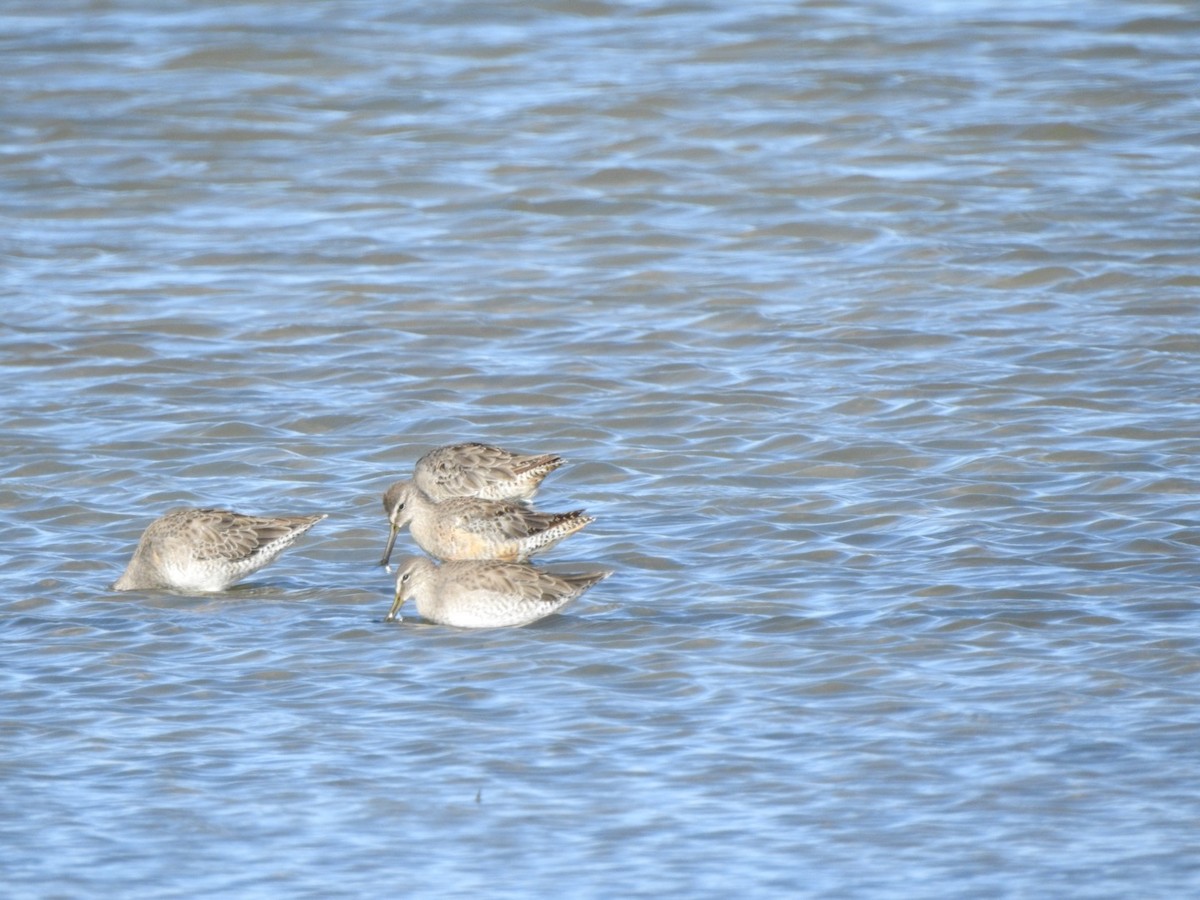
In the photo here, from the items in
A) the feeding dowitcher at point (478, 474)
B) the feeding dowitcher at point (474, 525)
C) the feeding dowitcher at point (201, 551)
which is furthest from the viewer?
the feeding dowitcher at point (478, 474)

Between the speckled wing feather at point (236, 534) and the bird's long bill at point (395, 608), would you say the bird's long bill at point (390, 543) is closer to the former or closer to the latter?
the speckled wing feather at point (236, 534)

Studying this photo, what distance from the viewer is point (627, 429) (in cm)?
980

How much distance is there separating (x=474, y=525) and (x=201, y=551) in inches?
43.4

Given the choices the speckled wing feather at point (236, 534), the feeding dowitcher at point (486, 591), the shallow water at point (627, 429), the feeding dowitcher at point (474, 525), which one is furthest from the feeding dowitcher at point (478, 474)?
the feeding dowitcher at point (486, 591)

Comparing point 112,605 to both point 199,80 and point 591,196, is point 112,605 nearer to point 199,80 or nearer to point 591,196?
point 591,196

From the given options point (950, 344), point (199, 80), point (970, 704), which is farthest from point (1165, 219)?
point (199, 80)

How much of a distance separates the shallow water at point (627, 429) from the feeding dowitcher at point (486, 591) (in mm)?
97

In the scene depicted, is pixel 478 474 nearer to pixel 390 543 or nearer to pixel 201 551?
pixel 390 543

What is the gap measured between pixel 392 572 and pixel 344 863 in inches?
108

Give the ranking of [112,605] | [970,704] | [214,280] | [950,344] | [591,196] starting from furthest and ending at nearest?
[591,196]
[214,280]
[950,344]
[112,605]
[970,704]

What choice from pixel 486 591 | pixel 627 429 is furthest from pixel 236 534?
pixel 627 429

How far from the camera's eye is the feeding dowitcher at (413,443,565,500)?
27.9 feet

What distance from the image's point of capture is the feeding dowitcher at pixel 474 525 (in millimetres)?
8000

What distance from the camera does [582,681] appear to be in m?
6.66
